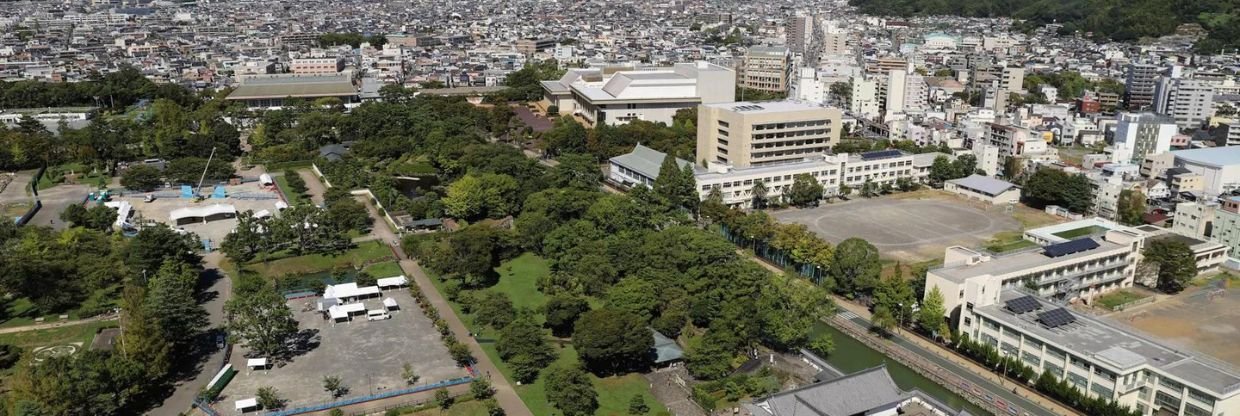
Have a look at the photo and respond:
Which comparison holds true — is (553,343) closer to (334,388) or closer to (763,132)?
(334,388)

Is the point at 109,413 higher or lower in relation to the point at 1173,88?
lower

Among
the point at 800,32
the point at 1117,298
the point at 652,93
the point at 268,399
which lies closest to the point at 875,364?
the point at 1117,298

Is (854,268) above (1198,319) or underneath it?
above

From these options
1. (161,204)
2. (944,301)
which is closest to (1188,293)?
(944,301)

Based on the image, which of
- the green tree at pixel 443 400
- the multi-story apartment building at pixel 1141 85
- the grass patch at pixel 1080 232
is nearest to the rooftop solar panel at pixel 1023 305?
the grass patch at pixel 1080 232

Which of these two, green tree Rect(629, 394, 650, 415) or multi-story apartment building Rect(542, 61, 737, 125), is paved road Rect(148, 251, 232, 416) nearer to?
green tree Rect(629, 394, 650, 415)

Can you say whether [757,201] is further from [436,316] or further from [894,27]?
[894,27]
